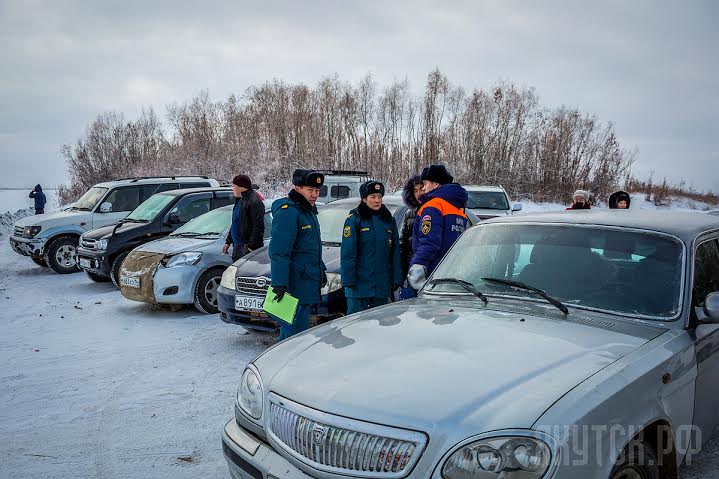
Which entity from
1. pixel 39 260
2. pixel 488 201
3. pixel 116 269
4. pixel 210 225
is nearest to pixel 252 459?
pixel 210 225

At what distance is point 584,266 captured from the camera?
3.23m

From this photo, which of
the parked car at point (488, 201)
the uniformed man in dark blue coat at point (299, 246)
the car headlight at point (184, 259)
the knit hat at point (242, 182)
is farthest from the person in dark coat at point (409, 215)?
the parked car at point (488, 201)

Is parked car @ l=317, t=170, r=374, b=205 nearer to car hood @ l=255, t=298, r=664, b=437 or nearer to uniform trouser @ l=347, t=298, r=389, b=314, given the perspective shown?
uniform trouser @ l=347, t=298, r=389, b=314

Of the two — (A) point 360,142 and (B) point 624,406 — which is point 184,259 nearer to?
(B) point 624,406

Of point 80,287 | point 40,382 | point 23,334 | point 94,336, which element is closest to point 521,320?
point 40,382

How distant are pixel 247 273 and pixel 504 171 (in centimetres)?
3402

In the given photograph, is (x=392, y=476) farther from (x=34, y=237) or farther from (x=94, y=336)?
(x=34, y=237)

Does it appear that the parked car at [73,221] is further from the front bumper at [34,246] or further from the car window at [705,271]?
the car window at [705,271]

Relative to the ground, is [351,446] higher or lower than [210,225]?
lower

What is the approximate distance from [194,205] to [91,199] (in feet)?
14.5

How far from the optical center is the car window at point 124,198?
12992 mm

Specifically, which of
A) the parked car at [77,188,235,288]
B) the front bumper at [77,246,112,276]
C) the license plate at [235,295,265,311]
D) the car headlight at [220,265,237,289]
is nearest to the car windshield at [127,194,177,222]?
the parked car at [77,188,235,288]

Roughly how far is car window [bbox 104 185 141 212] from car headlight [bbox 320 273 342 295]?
874cm

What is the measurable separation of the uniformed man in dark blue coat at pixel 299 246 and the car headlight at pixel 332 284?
0.91 meters
